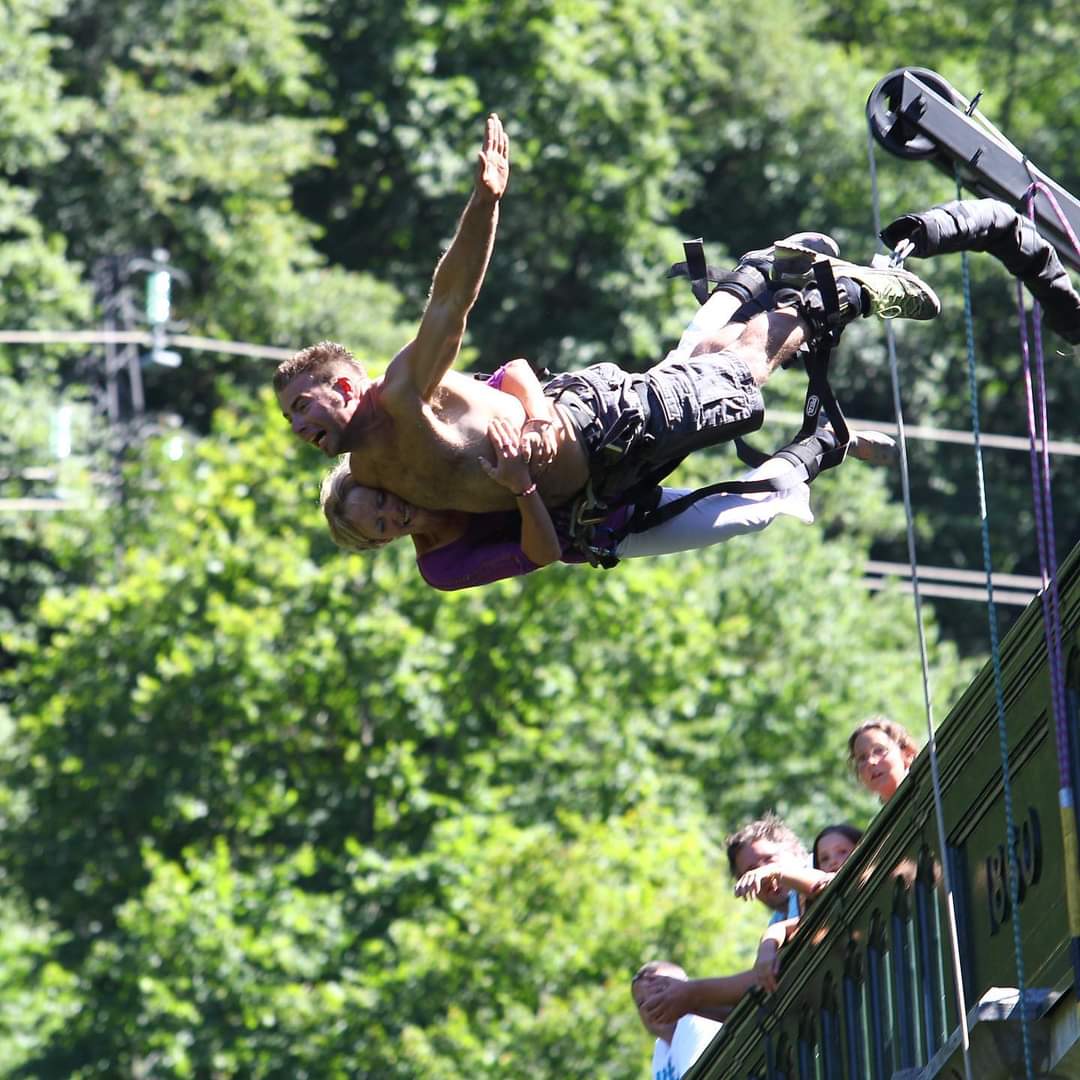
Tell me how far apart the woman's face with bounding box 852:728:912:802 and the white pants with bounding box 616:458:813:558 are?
973 mm

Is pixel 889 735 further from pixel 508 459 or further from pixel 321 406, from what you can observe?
pixel 321 406

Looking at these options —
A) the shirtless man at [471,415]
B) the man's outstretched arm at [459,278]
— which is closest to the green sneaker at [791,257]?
the shirtless man at [471,415]

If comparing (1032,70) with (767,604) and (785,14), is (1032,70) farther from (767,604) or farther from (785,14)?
(767,604)

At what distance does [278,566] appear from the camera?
1912cm

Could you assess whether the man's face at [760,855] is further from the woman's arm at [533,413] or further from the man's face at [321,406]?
the man's face at [321,406]

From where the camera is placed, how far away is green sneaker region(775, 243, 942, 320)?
670 centimetres

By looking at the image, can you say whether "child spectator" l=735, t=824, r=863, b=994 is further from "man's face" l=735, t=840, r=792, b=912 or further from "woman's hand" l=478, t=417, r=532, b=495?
"woman's hand" l=478, t=417, r=532, b=495

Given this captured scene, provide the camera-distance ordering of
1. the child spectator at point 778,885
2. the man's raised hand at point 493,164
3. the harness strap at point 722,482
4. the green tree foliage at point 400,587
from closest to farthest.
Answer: the man's raised hand at point 493,164 < the harness strap at point 722,482 < the child spectator at point 778,885 < the green tree foliage at point 400,587

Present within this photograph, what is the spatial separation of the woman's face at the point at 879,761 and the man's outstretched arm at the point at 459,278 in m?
1.94

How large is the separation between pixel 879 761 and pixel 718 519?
3.68 feet

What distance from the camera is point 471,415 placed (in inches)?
247

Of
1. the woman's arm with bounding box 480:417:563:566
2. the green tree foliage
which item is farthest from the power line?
the woman's arm with bounding box 480:417:563:566

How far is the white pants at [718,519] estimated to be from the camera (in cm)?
668

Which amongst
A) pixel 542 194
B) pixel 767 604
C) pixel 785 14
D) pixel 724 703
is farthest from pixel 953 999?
pixel 785 14
